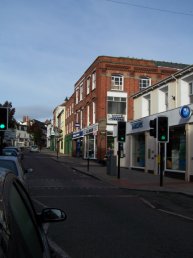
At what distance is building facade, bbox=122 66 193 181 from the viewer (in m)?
25.9

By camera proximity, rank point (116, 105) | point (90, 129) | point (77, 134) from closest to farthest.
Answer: point (116, 105)
point (90, 129)
point (77, 134)

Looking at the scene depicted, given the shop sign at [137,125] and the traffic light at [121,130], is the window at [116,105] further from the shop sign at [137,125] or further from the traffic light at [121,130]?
the traffic light at [121,130]

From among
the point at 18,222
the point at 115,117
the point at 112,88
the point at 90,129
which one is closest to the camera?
the point at 18,222

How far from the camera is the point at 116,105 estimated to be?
4841 cm

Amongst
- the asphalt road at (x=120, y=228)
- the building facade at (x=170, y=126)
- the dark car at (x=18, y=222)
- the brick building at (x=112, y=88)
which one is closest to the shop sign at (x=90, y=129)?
the brick building at (x=112, y=88)

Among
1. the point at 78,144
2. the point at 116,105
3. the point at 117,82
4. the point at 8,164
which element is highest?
the point at 117,82

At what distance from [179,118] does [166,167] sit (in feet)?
13.5

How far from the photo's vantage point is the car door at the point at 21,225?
102 inches

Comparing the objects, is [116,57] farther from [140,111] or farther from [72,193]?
[72,193]

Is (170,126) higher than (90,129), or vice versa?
(90,129)

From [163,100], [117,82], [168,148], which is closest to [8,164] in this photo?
[168,148]

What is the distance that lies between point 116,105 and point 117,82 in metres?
2.45

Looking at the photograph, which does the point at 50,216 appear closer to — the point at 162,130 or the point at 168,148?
the point at 162,130

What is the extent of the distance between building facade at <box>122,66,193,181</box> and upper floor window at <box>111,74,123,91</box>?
1174 cm
